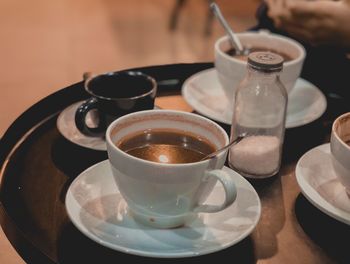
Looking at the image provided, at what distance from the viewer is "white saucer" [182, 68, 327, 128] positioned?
2.89ft

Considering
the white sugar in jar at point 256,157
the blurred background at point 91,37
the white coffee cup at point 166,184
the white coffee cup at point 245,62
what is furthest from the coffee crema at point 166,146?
the blurred background at point 91,37

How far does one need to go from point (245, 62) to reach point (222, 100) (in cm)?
10

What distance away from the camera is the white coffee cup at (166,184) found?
0.56 metres

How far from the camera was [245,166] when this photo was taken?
2.44ft

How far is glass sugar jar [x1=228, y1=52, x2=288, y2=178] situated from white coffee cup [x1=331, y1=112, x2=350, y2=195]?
0.33 ft

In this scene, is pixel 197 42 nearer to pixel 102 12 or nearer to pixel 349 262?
pixel 102 12

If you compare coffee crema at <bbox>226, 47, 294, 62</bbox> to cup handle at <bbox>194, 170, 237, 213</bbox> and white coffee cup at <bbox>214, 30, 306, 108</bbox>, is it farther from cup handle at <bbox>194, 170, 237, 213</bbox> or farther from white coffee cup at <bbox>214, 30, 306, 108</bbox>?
cup handle at <bbox>194, 170, 237, 213</bbox>

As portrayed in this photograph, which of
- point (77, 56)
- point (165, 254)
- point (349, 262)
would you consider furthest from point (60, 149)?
point (77, 56)

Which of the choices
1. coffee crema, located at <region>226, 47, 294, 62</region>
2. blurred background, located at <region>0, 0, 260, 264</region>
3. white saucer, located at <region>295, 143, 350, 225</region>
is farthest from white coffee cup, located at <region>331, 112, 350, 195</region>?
blurred background, located at <region>0, 0, 260, 264</region>

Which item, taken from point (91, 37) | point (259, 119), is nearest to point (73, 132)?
point (259, 119)

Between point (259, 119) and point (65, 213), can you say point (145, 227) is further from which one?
point (259, 119)

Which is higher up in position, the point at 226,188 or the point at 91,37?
the point at 226,188

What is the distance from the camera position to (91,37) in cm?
194

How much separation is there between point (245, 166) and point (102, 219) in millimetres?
230
